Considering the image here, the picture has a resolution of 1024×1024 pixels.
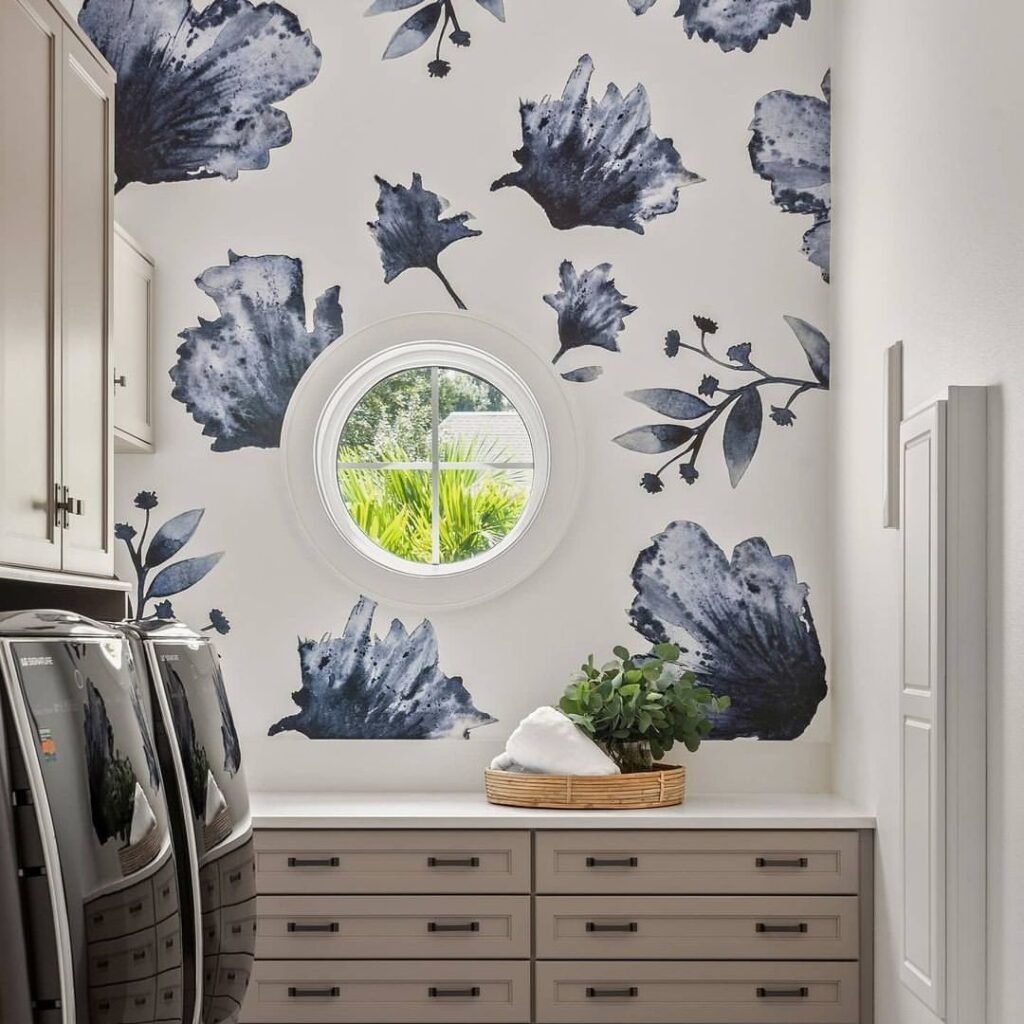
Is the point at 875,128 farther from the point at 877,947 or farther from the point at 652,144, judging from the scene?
the point at 877,947

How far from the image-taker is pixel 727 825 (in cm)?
308

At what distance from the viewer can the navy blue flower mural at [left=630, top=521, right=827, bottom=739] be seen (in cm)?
355

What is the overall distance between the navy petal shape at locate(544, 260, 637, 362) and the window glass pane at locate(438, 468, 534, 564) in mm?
364

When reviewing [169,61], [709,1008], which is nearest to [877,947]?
[709,1008]

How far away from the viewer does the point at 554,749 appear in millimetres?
3203

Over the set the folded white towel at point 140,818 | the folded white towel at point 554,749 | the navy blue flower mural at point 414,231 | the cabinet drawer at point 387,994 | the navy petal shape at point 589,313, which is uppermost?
the navy blue flower mural at point 414,231

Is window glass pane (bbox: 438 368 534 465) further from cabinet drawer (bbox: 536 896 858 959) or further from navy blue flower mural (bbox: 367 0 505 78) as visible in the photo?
cabinet drawer (bbox: 536 896 858 959)

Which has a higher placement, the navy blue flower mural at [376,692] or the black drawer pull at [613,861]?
the navy blue flower mural at [376,692]

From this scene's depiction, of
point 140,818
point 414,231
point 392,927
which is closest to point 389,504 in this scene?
point 414,231

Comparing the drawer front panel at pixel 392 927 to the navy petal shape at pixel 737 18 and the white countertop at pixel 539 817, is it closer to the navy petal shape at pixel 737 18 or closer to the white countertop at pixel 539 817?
the white countertop at pixel 539 817

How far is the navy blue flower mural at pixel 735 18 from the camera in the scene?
3629 millimetres

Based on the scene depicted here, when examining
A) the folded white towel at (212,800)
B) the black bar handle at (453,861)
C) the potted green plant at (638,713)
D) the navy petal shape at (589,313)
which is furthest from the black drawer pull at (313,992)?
the navy petal shape at (589,313)

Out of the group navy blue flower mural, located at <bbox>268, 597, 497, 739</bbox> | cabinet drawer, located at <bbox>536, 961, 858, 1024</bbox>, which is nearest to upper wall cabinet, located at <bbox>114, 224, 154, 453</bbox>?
navy blue flower mural, located at <bbox>268, 597, 497, 739</bbox>

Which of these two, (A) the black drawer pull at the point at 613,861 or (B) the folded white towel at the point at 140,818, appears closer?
(B) the folded white towel at the point at 140,818
